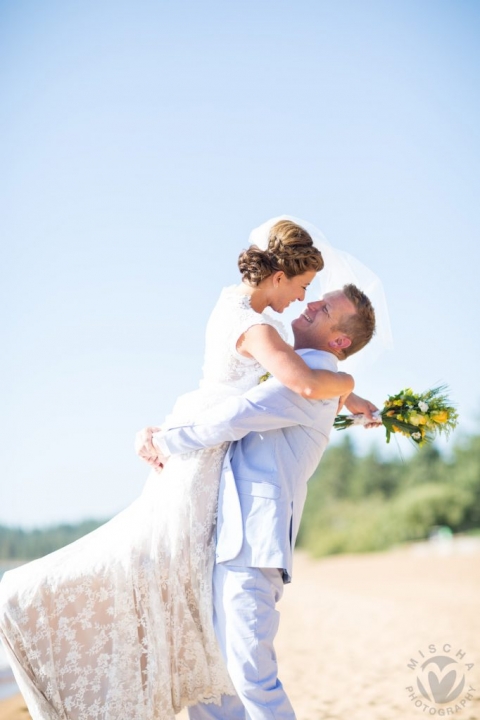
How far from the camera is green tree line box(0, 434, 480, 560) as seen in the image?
3262 centimetres

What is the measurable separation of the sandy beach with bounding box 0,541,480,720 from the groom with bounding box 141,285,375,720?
3.66 metres

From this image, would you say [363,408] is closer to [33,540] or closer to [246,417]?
[246,417]

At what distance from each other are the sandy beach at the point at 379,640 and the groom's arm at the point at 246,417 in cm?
407

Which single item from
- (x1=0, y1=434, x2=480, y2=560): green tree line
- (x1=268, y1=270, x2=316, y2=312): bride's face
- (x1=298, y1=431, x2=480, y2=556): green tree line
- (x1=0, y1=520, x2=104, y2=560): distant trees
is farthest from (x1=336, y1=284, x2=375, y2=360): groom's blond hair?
(x1=0, y1=520, x2=104, y2=560): distant trees

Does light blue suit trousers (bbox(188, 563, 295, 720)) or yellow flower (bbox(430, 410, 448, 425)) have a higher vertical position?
yellow flower (bbox(430, 410, 448, 425))

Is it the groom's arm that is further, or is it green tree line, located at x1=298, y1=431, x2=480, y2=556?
green tree line, located at x1=298, y1=431, x2=480, y2=556

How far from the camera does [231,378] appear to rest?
364 cm

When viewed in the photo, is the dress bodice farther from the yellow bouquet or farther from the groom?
the yellow bouquet

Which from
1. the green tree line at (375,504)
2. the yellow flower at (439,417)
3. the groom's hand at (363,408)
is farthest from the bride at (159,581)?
the green tree line at (375,504)

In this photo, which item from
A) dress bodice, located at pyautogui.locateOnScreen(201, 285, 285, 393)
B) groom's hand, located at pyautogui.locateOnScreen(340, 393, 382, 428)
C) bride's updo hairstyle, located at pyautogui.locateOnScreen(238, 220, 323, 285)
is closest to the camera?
dress bodice, located at pyautogui.locateOnScreen(201, 285, 285, 393)

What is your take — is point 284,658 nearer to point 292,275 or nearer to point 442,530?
point 292,275

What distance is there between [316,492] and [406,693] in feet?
135

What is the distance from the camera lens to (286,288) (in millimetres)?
3738

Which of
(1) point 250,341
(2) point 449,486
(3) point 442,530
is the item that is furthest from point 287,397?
(2) point 449,486
